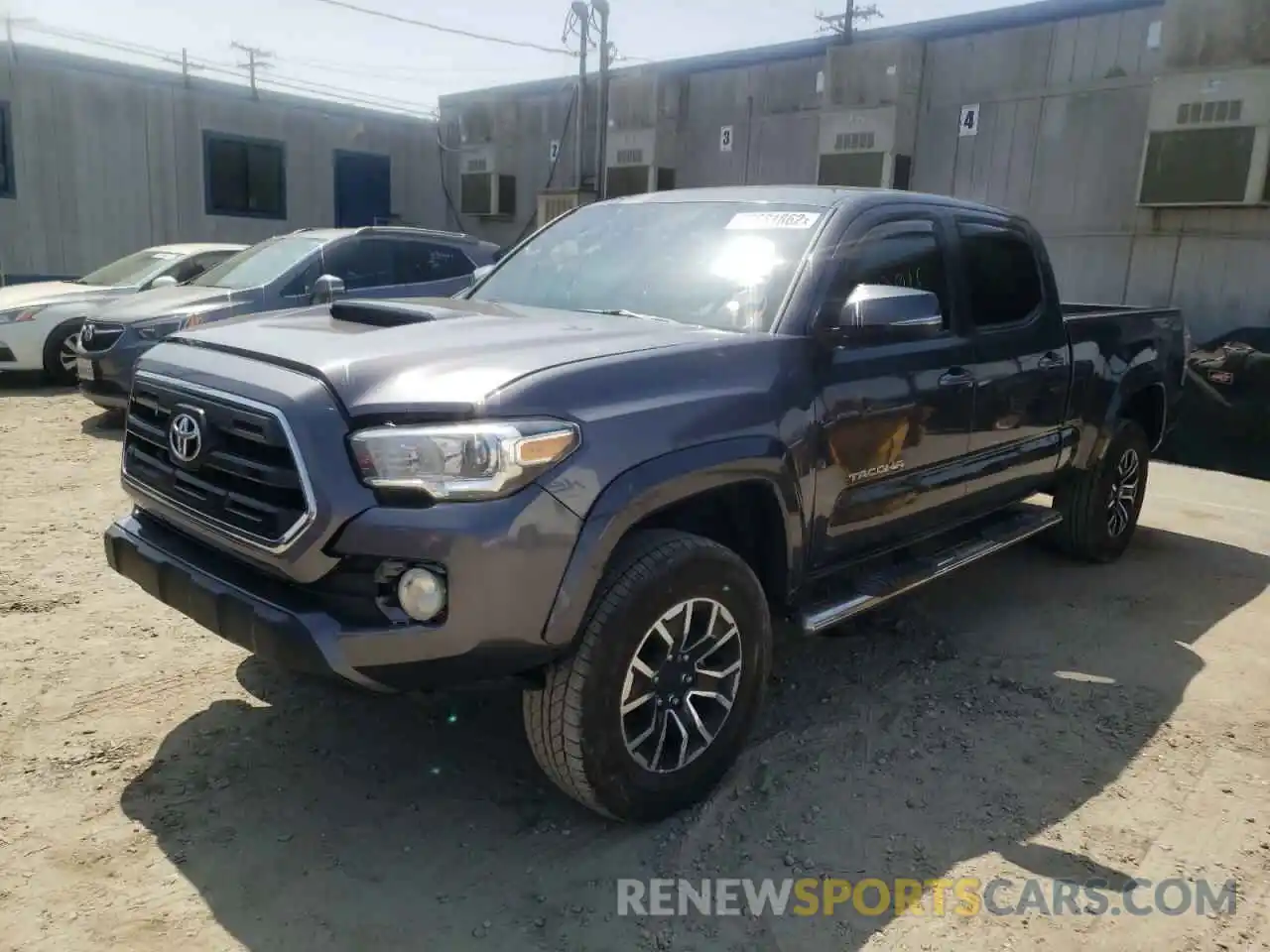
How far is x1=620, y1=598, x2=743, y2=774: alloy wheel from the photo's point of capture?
2.75m

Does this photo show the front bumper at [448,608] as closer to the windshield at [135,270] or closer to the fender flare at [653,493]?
the fender flare at [653,493]

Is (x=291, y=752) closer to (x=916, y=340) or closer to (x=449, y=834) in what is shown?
(x=449, y=834)

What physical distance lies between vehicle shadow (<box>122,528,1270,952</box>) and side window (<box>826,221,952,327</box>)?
1.48 metres

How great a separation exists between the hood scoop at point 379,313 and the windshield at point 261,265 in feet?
17.2

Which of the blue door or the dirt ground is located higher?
the blue door

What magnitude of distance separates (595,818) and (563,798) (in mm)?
150

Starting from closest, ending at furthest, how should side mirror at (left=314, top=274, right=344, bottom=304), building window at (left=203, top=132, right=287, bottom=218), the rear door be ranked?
the rear door < side mirror at (left=314, top=274, right=344, bottom=304) < building window at (left=203, top=132, right=287, bottom=218)

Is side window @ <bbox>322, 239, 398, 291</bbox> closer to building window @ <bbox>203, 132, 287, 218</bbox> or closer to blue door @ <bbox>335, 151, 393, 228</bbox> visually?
building window @ <bbox>203, 132, 287, 218</bbox>

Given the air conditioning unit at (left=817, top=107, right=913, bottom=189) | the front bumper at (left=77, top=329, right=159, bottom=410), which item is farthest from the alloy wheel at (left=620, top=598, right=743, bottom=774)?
the air conditioning unit at (left=817, top=107, right=913, bottom=189)

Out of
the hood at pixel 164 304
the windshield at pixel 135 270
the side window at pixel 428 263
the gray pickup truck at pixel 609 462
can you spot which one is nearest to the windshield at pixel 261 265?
the hood at pixel 164 304

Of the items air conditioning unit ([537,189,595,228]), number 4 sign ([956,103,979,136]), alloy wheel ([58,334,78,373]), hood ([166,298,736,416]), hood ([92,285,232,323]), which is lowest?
alloy wheel ([58,334,78,373])

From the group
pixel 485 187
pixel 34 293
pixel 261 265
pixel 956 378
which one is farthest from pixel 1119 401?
pixel 485 187

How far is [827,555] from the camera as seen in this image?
3377 mm

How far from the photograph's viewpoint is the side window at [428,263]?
867 cm
